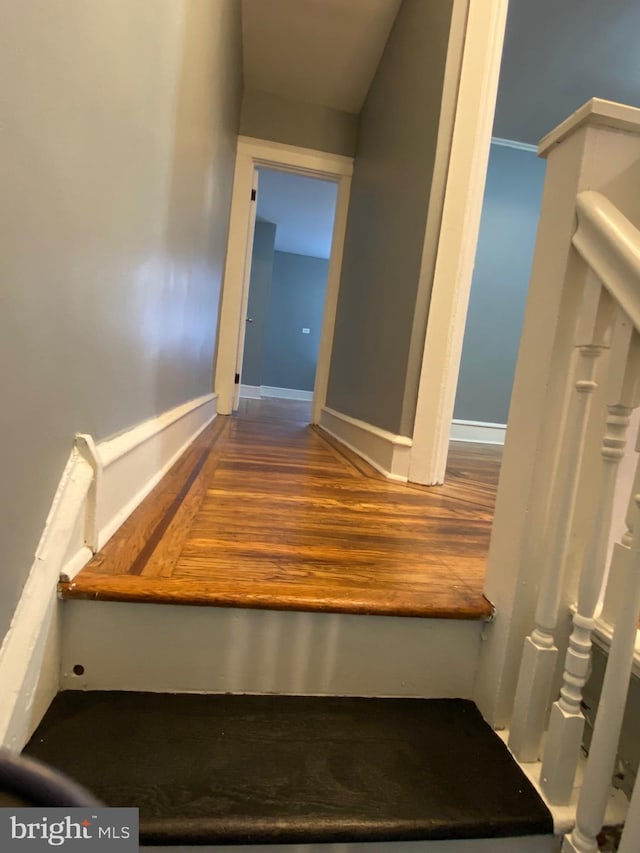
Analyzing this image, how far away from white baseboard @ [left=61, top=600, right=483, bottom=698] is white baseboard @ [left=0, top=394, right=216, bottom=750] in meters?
0.06

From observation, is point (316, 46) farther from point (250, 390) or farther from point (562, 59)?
point (250, 390)

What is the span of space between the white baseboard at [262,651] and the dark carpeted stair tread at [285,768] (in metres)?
0.03

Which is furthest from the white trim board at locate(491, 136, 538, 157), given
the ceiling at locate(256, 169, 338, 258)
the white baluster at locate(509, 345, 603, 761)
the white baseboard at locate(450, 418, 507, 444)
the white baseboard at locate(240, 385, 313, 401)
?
the white baseboard at locate(240, 385, 313, 401)

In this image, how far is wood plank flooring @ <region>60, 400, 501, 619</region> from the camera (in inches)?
31.4

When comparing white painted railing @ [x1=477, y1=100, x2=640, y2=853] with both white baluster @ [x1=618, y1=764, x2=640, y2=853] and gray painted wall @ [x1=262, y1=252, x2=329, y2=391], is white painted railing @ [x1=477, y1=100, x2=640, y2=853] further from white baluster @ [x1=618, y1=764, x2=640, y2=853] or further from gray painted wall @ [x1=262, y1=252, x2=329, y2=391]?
gray painted wall @ [x1=262, y1=252, x2=329, y2=391]

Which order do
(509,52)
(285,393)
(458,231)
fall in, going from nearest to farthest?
(458,231)
(509,52)
(285,393)

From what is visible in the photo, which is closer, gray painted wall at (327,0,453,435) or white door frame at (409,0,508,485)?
white door frame at (409,0,508,485)

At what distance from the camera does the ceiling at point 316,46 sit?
256 centimetres

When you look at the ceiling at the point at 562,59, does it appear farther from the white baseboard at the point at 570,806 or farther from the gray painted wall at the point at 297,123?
the white baseboard at the point at 570,806

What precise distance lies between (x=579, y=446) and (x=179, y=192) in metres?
1.24

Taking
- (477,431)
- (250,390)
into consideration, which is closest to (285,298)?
(250,390)

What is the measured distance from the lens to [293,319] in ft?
26.0

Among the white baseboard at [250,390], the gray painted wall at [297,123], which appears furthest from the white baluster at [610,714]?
the white baseboard at [250,390]

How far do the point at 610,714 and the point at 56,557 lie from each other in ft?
2.60
